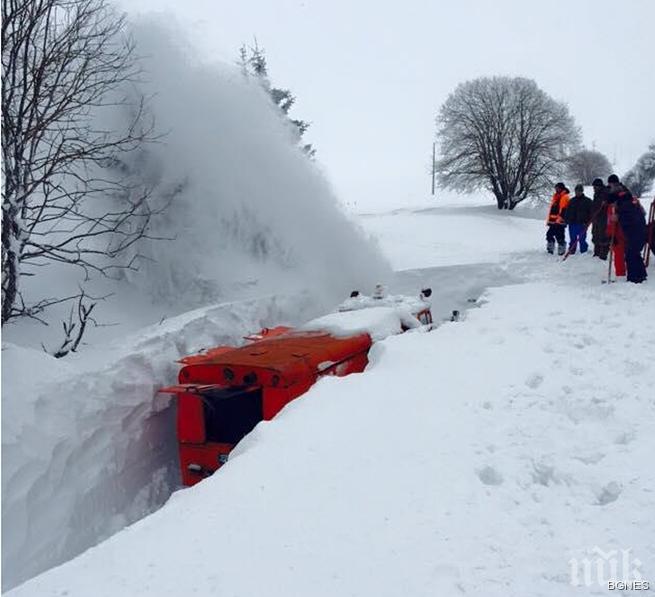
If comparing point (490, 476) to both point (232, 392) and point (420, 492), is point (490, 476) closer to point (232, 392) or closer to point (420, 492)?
point (420, 492)

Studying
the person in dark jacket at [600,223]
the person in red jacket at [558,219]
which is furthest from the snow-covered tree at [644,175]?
the person in dark jacket at [600,223]

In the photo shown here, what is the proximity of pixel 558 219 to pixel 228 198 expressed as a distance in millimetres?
7598

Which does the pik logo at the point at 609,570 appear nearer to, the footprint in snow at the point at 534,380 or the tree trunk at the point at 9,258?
the footprint in snow at the point at 534,380

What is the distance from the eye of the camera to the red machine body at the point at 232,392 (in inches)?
206

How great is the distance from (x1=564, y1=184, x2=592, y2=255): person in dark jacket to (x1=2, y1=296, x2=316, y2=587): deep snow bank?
9.45 m

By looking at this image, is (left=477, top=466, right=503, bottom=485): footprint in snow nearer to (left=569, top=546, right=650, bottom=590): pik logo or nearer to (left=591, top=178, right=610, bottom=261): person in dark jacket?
(left=569, top=546, right=650, bottom=590): pik logo

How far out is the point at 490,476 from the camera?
3221 mm

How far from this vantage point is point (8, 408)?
15.5 ft

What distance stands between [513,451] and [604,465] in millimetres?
508

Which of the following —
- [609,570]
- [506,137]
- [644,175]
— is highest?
[506,137]

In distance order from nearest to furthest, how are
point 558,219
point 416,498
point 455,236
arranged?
point 416,498
point 558,219
point 455,236

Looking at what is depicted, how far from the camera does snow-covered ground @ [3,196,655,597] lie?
7.75 ft

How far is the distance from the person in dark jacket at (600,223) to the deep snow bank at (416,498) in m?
7.18

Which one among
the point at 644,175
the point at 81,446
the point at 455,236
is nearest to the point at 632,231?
the point at 81,446
